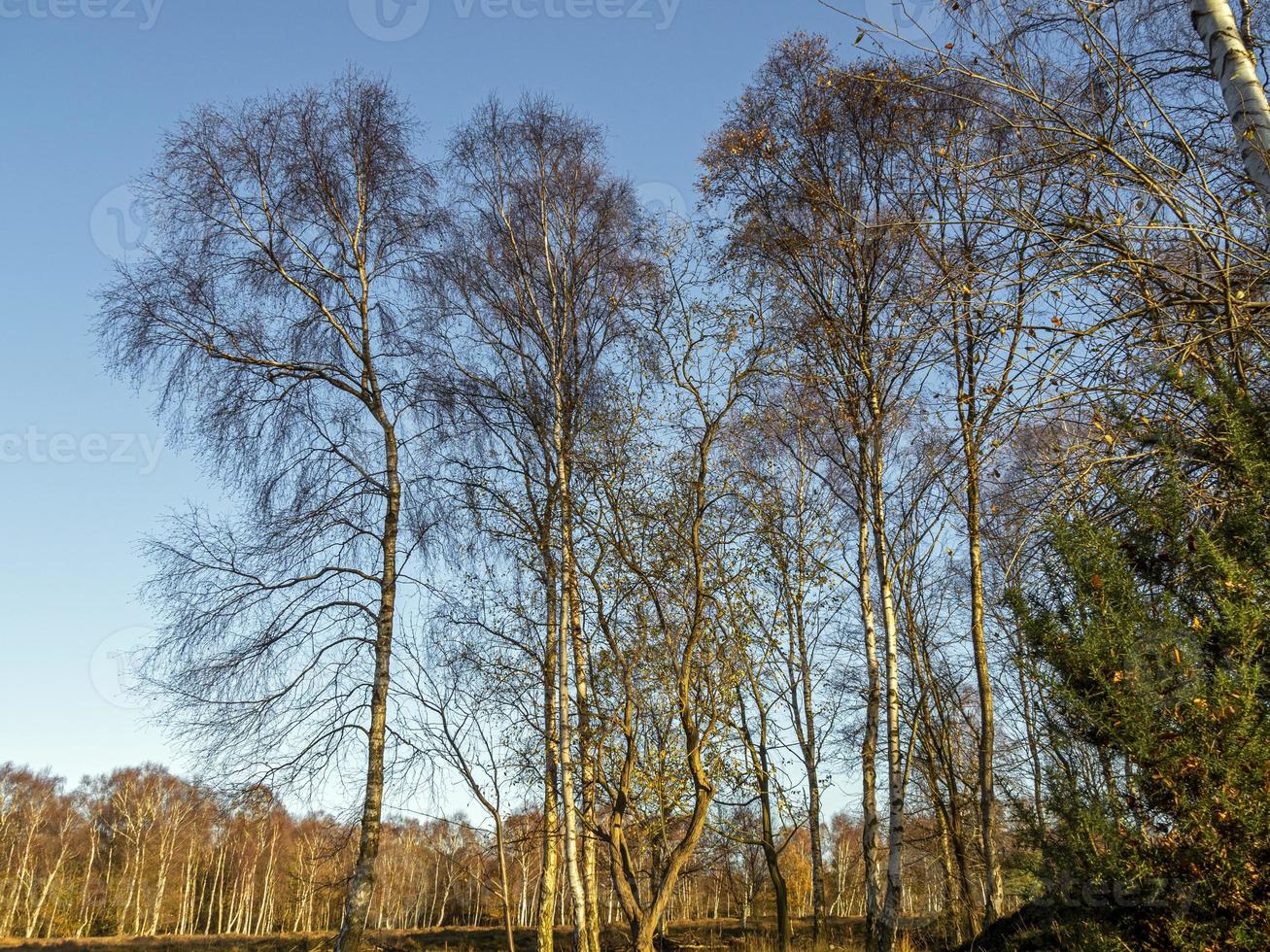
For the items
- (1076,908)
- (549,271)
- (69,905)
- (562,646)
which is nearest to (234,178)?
(549,271)

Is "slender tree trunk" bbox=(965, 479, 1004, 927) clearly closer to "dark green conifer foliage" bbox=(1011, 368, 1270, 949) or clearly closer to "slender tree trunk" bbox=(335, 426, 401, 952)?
"dark green conifer foliage" bbox=(1011, 368, 1270, 949)

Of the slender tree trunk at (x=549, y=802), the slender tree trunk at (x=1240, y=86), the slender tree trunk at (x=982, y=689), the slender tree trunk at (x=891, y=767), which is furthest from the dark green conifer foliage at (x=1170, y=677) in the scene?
the slender tree trunk at (x=549, y=802)

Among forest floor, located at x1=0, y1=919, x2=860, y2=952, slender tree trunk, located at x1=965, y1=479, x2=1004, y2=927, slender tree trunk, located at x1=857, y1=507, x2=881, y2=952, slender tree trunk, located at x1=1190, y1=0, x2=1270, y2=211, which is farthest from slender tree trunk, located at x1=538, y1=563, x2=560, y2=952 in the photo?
slender tree trunk, located at x1=1190, y1=0, x2=1270, y2=211

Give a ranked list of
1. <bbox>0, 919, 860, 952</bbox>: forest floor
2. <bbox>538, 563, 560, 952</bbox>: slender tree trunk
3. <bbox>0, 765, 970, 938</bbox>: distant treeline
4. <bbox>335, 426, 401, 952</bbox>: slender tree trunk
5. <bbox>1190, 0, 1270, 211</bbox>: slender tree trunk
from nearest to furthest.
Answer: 1. <bbox>1190, 0, 1270, 211</bbox>: slender tree trunk
2. <bbox>335, 426, 401, 952</bbox>: slender tree trunk
3. <bbox>538, 563, 560, 952</bbox>: slender tree trunk
4. <bbox>0, 919, 860, 952</bbox>: forest floor
5. <bbox>0, 765, 970, 938</bbox>: distant treeline

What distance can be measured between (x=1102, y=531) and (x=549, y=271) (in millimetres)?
9246

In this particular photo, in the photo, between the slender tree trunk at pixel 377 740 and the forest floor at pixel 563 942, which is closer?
the slender tree trunk at pixel 377 740

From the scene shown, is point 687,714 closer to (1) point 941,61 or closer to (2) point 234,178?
(1) point 941,61

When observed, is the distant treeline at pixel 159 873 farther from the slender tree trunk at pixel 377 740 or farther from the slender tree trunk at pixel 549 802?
the slender tree trunk at pixel 377 740

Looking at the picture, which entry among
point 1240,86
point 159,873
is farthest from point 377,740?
point 159,873

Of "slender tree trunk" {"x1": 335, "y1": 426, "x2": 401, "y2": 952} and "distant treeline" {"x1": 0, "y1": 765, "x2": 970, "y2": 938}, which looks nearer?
"slender tree trunk" {"x1": 335, "y1": 426, "x2": 401, "y2": 952}

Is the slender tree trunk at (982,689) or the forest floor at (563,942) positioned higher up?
the slender tree trunk at (982,689)

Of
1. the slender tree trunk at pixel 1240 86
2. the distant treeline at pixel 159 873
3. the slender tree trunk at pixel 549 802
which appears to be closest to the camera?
the slender tree trunk at pixel 1240 86

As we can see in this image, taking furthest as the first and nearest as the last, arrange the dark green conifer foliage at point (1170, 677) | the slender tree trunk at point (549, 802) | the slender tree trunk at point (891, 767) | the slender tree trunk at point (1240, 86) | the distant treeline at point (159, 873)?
the distant treeline at point (159, 873) < the slender tree trunk at point (549, 802) < the slender tree trunk at point (891, 767) < the slender tree trunk at point (1240, 86) < the dark green conifer foliage at point (1170, 677)

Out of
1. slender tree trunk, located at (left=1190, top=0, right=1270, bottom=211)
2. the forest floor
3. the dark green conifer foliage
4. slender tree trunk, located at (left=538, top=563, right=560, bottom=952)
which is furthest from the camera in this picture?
the forest floor
